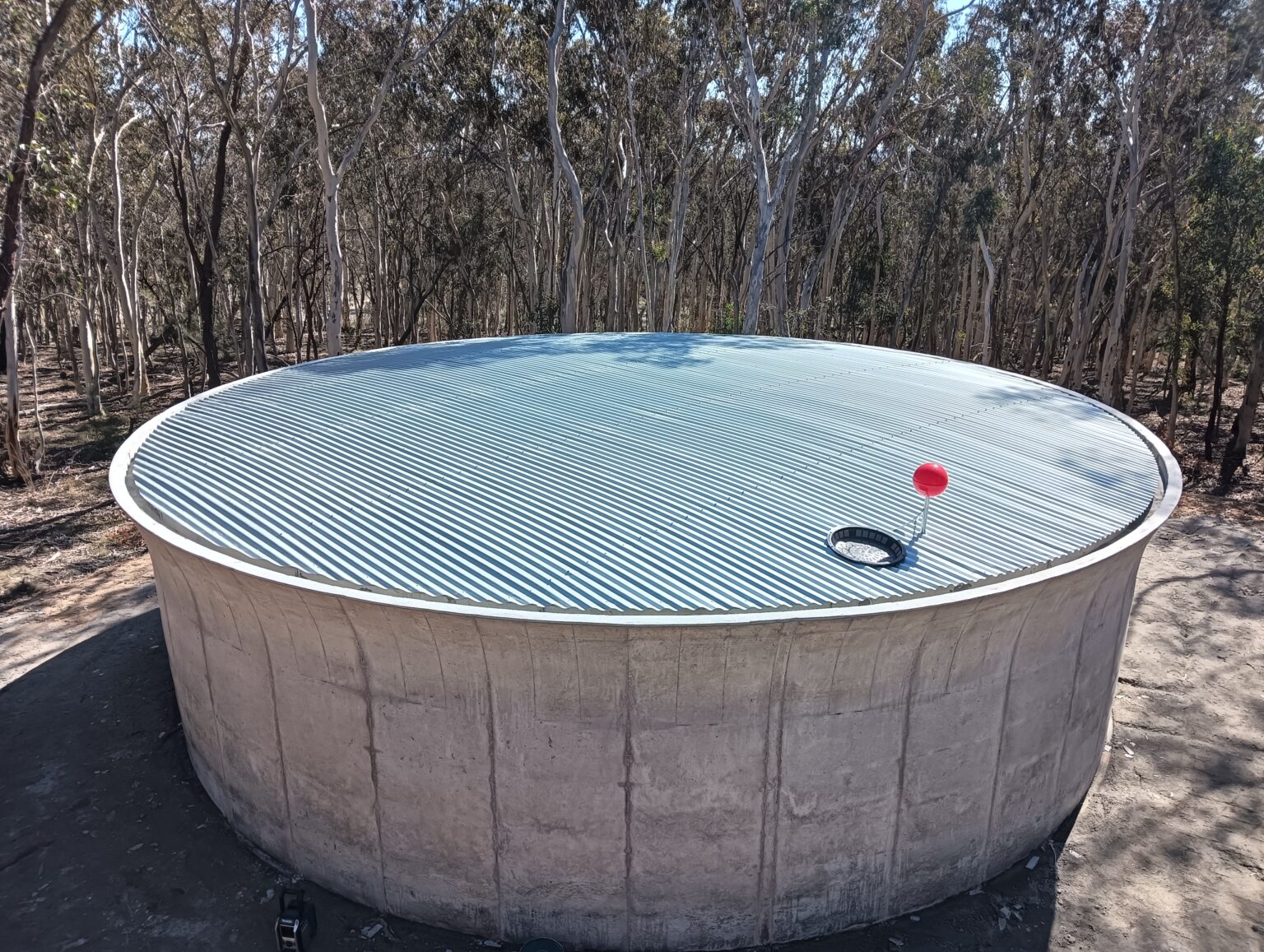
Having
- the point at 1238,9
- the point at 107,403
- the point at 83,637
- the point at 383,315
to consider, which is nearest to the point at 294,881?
the point at 83,637

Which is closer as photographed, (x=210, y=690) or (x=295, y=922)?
(x=295, y=922)

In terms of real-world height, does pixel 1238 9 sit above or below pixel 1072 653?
above

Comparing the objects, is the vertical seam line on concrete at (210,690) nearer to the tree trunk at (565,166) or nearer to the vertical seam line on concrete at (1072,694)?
the vertical seam line on concrete at (1072,694)

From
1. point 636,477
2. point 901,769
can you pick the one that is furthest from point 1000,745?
point 636,477

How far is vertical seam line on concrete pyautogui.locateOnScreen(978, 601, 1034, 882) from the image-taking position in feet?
20.1

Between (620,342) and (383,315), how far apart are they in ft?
67.5

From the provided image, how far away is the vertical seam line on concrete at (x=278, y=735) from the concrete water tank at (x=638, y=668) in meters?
0.05

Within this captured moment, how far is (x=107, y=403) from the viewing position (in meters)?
23.2

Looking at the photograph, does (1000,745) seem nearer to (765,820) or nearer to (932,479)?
(765,820)

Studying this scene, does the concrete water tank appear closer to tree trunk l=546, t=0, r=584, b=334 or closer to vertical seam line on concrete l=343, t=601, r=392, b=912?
vertical seam line on concrete l=343, t=601, r=392, b=912

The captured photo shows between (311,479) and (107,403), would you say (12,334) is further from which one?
(311,479)

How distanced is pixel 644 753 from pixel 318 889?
304 cm

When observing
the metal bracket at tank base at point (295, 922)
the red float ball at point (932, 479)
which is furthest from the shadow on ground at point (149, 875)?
the red float ball at point (932, 479)

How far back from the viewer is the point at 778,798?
5.78m
